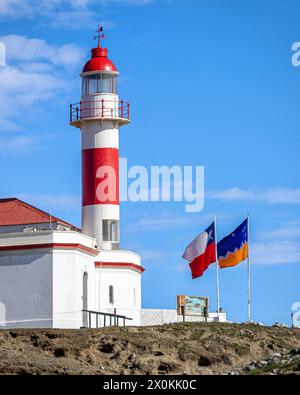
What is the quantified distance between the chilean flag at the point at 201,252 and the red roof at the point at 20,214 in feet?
16.9

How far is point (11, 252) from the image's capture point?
59062 millimetres

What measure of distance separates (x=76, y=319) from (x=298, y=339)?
353 inches

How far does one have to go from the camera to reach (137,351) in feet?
176

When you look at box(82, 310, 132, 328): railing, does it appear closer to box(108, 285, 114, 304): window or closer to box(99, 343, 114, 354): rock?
box(108, 285, 114, 304): window

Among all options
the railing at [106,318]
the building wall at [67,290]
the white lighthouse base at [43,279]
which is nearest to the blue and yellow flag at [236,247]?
the railing at [106,318]

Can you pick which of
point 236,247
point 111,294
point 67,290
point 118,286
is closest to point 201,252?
point 236,247

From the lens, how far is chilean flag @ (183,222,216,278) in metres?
61.9

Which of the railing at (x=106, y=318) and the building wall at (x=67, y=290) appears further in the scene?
the railing at (x=106, y=318)

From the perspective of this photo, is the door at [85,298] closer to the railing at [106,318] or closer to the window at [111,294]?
the railing at [106,318]

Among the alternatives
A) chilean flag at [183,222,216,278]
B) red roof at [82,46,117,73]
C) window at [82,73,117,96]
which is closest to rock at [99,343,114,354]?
chilean flag at [183,222,216,278]

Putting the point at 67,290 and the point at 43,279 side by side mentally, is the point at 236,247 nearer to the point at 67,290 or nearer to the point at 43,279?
the point at 67,290

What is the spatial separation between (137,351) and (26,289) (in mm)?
6906

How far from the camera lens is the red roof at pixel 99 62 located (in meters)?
63.0
